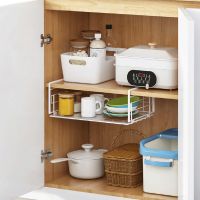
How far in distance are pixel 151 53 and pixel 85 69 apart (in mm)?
328

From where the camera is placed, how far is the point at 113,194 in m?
3.62

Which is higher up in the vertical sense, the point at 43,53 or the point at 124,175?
the point at 43,53

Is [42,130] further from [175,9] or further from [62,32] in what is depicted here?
[175,9]

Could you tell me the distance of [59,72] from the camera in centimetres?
379

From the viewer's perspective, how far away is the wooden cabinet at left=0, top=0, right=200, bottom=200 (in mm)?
3102

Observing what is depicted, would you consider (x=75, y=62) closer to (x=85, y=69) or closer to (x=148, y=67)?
(x=85, y=69)

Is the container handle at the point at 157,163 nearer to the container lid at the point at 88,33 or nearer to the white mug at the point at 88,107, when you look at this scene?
the white mug at the point at 88,107

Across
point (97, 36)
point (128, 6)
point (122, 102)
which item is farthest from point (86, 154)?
point (128, 6)

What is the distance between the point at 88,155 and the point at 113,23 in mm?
635

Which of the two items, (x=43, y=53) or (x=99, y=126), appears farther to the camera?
(x=99, y=126)

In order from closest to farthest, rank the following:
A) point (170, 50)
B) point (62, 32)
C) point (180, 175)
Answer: point (180, 175)
point (170, 50)
point (62, 32)

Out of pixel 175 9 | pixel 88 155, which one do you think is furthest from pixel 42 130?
pixel 175 9

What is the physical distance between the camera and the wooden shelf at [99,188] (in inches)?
141

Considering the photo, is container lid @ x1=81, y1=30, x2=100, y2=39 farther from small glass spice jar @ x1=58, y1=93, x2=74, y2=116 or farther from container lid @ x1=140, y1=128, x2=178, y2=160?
container lid @ x1=140, y1=128, x2=178, y2=160
